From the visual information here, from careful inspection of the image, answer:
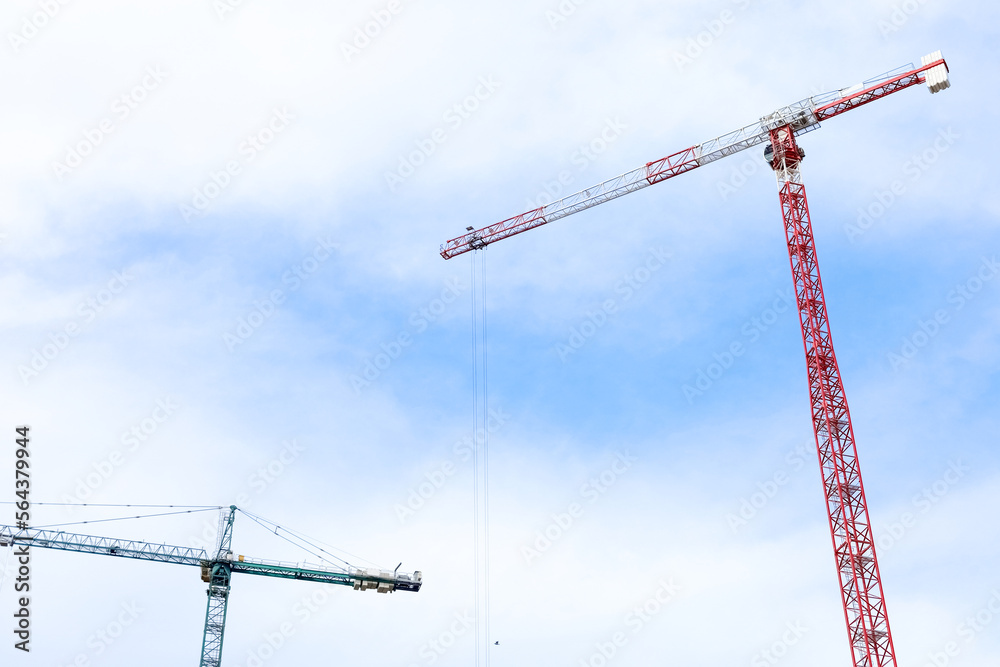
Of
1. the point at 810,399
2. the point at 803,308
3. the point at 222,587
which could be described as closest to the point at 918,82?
the point at 803,308

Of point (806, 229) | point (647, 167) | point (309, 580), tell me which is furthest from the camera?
point (309, 580)

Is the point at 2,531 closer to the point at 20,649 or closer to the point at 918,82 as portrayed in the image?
the point at 20,649

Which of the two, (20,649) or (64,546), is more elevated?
(64,546)

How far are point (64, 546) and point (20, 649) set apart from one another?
41119 millimetres

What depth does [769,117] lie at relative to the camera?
107938 mm

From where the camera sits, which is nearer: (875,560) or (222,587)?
(875,560)

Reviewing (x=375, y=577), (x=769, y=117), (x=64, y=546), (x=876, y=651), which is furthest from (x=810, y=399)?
(x=64, y=546)

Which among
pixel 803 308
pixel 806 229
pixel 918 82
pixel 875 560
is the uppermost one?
pixel 918 82

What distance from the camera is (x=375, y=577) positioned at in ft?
435

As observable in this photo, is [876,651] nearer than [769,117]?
Yes

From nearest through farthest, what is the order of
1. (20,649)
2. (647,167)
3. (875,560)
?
(20,649)
(875,560)
(647,167)

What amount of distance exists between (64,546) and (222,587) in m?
19.3

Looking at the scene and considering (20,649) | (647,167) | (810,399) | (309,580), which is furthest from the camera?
(309,580)

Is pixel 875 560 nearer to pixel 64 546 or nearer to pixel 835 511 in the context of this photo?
pixel 835 511
